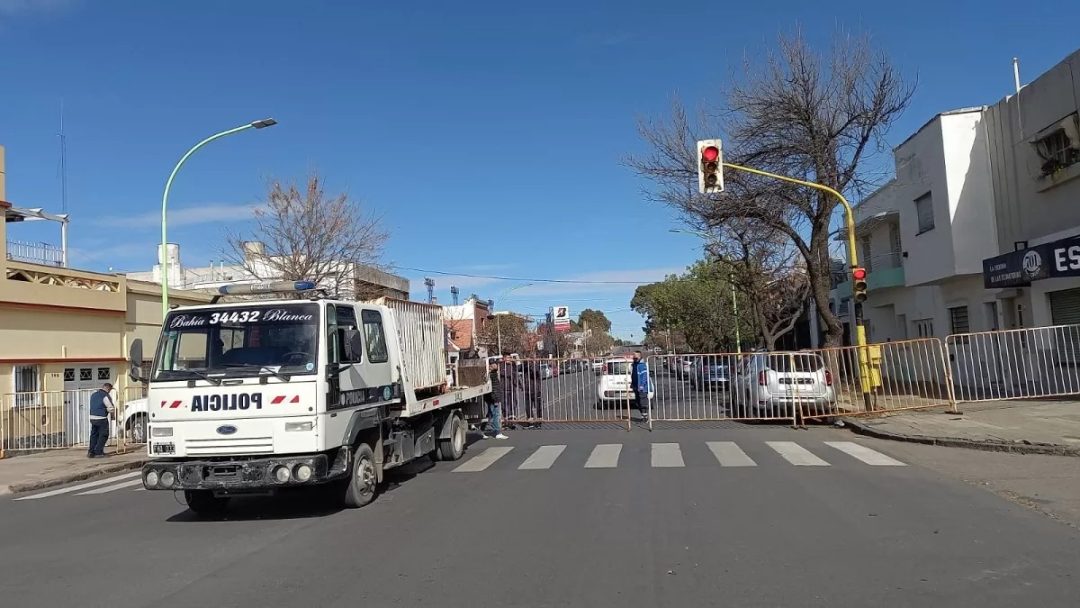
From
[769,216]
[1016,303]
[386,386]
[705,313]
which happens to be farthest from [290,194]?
[705,313]

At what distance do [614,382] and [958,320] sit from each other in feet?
42.7

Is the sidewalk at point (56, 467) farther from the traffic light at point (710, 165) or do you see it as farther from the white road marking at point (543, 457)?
the traffic light at point (710, 165)

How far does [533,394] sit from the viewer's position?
19766 millimetres

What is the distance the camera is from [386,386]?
10.7 meters

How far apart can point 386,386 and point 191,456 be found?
2.61 m

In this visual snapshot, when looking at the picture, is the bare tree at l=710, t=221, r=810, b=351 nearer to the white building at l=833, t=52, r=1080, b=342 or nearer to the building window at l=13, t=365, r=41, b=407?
the white building at l=833, t=52, r=1080, b=342

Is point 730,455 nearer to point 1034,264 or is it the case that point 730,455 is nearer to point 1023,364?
point 1023,364

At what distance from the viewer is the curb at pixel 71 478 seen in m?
13.4

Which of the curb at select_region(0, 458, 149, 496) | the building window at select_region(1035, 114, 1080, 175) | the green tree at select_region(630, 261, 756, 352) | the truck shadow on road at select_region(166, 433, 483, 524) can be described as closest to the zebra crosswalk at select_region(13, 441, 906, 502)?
the curb at select_region(0, 458, 149, 496)

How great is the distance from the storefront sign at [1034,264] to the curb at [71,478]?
2000cm

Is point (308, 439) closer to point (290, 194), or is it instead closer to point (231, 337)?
point (231, 337)

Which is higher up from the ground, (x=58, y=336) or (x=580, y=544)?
(x=58, y=336)

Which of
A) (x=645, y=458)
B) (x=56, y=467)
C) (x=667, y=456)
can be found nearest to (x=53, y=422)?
(x=56, y=467)

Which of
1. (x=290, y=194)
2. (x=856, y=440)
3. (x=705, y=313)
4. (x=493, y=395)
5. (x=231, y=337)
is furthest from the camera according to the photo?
(x=705, y=313)
